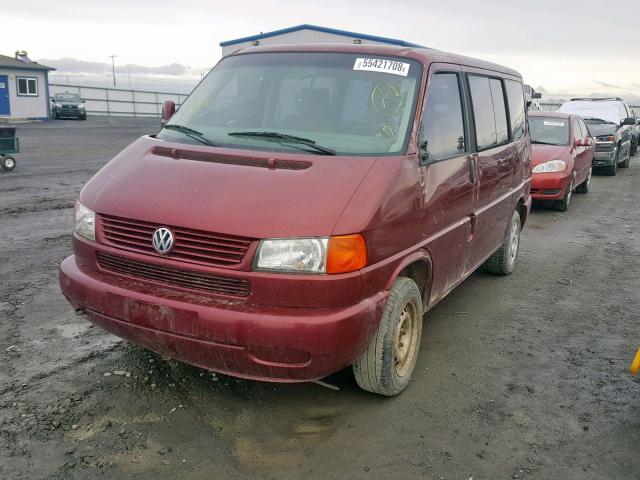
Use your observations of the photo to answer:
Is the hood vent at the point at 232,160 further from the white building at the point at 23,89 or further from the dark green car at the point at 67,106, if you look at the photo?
the dark green car at the point at 67,106

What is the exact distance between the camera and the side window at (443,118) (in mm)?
4086

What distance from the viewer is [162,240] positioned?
332cm

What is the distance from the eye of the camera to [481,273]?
6.88 meters

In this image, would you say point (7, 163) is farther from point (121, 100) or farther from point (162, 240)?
point (121, 100)

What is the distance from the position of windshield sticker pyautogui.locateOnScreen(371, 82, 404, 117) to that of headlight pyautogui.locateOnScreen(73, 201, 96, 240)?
6.18 feet

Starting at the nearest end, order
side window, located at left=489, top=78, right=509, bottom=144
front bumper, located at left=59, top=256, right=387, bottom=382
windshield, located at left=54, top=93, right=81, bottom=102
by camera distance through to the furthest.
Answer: front bumper, located at left=59, top=256, right=387, bottom=382 < side window, located at left=489, top=78, right=509, bottom=144 < windshield, located at left=54, top=93, right=81, bottom=102

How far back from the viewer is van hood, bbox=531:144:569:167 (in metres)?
10.8

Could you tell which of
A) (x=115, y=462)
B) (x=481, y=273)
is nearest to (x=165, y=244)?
(x=115, y=462)

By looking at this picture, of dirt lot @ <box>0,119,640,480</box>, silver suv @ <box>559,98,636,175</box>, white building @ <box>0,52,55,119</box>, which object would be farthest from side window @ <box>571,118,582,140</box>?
white building @ <box>0,52,55,119</box>

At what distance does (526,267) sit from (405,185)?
4.19 metres

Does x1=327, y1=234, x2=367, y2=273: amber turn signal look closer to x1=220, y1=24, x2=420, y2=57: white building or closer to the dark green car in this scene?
x1=220, y1=24, x2=420, y2=57: white building

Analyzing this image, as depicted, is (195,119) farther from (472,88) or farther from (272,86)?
(472,88)

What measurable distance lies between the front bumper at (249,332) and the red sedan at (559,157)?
810 centimetres

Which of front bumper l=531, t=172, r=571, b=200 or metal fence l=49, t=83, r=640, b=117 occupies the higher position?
metal fence l=49, t=83, r=640, b=117
